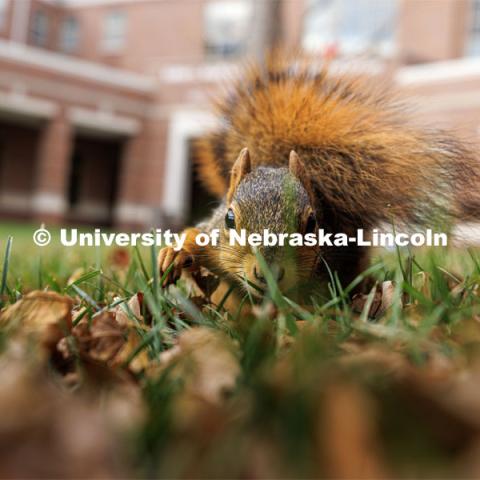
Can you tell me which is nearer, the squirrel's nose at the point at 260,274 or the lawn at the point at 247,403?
the lawn at the point at 247,403

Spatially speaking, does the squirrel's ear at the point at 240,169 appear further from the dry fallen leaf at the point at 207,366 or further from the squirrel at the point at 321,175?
the dry fallen leaf at the point at 207,366

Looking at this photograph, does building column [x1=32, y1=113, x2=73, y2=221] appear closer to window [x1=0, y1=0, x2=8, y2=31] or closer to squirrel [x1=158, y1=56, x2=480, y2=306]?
window [x1=0, y1=0, x2=8, y2=31]

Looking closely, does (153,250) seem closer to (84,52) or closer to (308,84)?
(308,84)

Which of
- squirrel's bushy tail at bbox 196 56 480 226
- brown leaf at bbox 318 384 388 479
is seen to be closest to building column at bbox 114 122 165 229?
squirrel's bushy tail at bbox 196 56 480 226

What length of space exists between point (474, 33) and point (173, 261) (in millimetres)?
19722

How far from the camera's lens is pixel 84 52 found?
2466 centimetres

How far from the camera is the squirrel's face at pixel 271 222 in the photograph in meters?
1.32

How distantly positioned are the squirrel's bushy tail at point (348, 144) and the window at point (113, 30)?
2332 cm

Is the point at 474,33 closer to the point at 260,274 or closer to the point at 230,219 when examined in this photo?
the point at 230,219

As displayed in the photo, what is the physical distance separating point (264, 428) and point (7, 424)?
209 millimetres

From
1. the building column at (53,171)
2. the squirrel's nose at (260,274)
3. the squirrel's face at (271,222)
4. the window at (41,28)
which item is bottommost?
the squirrel's nose at (260,274)

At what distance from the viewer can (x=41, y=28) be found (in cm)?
2500

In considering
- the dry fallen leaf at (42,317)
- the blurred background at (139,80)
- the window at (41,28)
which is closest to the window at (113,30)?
the blurred background at (139,80)

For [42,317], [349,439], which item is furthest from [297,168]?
[349,439]
